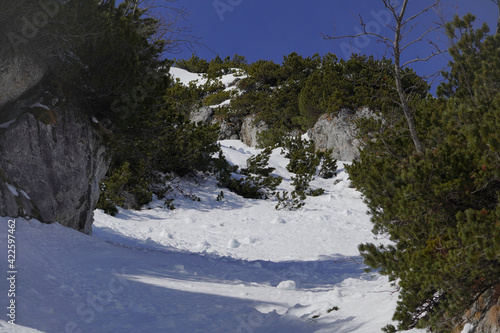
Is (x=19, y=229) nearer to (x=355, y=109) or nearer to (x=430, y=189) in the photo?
(x=430, y=189)

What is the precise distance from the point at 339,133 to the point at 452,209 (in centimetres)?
1950

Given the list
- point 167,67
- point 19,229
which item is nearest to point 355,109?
point 167,67

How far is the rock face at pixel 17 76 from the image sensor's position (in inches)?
218

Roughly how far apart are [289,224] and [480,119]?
9.19 m

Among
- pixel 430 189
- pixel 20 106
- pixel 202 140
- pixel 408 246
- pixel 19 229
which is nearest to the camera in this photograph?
pixel 430 189

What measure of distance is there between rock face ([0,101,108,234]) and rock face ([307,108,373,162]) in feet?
54.3

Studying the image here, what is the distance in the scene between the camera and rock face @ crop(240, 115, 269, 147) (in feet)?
94.3

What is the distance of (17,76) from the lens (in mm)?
5727

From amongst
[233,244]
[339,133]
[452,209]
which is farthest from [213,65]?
[452,209]

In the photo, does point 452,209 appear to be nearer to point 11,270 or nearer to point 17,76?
point 11,270

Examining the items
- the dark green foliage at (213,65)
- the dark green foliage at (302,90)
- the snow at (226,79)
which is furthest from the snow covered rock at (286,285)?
the dark green foliage at (213,65)

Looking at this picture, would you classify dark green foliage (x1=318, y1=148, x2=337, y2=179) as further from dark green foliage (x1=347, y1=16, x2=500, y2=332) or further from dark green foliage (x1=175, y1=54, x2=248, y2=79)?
dark green foliage (x1=175, y1=54, x2=248, y2=79)

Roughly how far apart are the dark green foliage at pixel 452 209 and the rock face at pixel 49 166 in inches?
199

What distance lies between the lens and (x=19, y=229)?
5051mm
